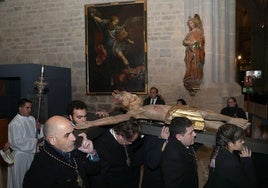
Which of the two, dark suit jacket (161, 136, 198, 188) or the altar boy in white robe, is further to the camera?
the altar boy in white robe

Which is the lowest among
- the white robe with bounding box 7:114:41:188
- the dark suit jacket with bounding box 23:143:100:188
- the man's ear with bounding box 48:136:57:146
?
the white robe with bounding box 7:114:41:188

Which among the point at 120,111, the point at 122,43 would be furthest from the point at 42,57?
the point at 120,111

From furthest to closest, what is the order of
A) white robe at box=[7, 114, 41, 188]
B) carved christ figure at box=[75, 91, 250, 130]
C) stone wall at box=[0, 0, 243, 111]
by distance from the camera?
1. stone wall at box=[0, 0, 243, 111]
2. white robe at box=[7, 114, 41, 188]
3. carved christ figure at box=[75, 91, 250, 130]

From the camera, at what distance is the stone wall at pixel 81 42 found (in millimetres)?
10375

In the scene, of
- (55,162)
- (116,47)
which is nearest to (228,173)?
(55,162)

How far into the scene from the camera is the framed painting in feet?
36.4

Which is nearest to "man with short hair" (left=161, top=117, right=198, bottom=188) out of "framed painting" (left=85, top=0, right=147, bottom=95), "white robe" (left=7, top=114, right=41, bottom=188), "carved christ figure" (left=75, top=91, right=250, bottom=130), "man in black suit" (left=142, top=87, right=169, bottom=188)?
"man in black suit" (left=142, top=87, right=169, bottom=188)

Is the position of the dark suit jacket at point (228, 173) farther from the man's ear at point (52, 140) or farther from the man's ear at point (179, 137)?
the man's ear at point (52, 140)

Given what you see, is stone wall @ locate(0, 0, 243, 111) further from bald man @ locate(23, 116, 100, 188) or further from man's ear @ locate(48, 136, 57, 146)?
man's ear @ locate(48, 136, 57, 146)

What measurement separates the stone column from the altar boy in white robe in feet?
18.9

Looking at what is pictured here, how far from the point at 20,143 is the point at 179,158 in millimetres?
3242

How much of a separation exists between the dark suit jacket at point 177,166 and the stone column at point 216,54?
23.1ft

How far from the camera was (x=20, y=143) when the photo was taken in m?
5.54

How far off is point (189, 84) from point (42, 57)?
18.3ft
